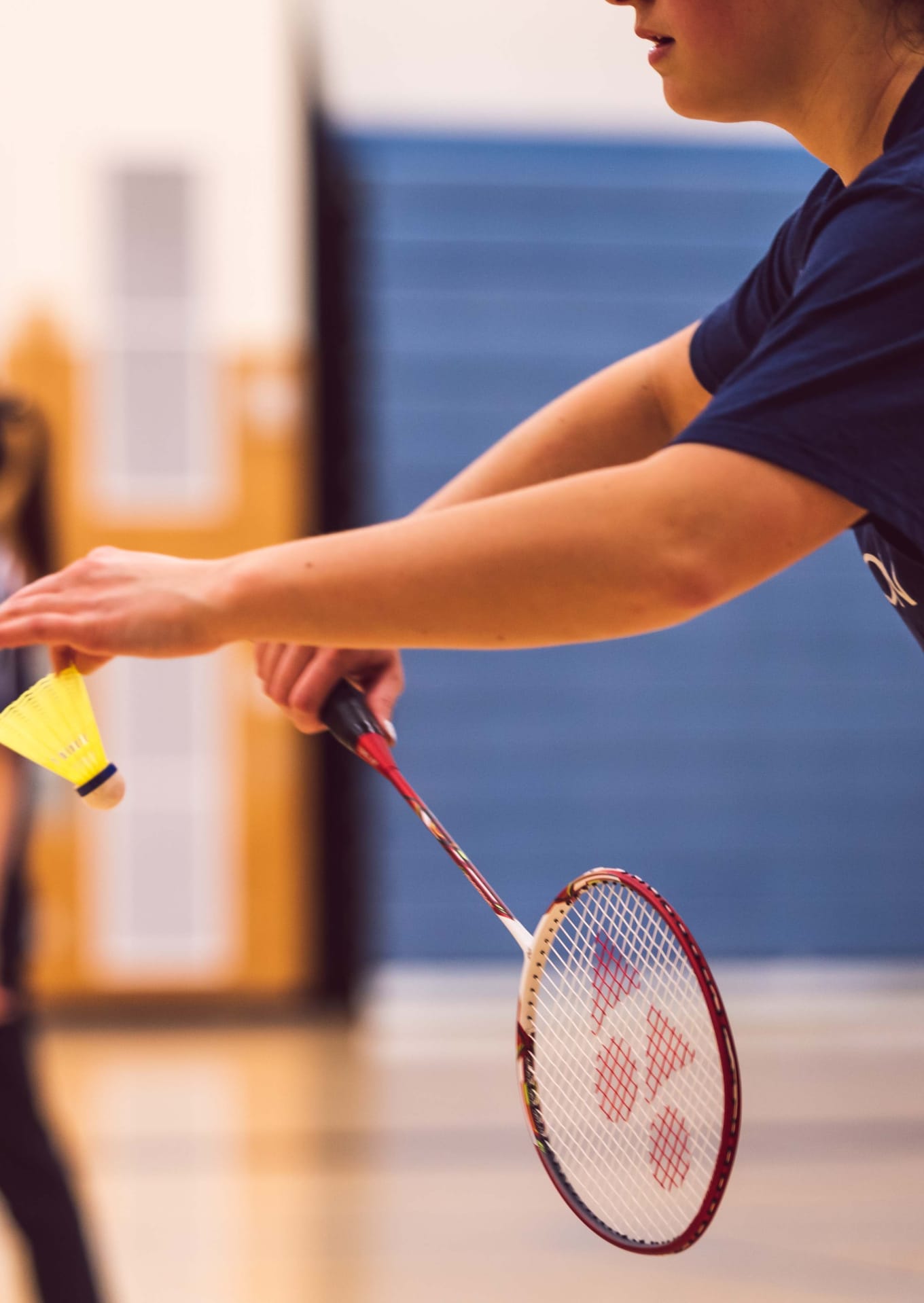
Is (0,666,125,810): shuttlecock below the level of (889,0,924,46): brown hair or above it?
below

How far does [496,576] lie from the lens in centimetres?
82

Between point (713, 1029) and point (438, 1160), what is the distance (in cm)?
270

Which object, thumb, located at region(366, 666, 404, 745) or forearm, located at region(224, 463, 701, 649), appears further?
thumb, located at region(366, 666, 404, 745)

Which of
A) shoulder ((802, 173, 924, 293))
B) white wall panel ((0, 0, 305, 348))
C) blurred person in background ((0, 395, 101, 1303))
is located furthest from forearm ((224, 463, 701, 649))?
white wall panel ((0, 0, 305, 348))

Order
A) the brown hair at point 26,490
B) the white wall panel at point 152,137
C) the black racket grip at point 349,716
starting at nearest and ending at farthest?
the black racket grip at point 349,716, the brown hair at point 26,490, the white wall panel at point 152,137

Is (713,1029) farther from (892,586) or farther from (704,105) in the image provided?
(704,105)

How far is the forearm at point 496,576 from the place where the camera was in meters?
0.81

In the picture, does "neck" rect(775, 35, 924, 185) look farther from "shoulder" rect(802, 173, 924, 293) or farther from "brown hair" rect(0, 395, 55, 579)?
"brown hair" rect(0, 395, 55, 579)

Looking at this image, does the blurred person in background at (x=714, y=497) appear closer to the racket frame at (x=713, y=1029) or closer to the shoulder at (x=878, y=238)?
the shoulder at (x=878, y=238)

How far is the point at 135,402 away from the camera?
16.3 feet

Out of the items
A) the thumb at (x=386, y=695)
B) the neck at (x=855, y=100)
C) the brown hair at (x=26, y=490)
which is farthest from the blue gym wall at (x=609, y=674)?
the neck at (x=855, y=100)

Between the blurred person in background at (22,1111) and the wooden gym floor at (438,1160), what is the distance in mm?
619

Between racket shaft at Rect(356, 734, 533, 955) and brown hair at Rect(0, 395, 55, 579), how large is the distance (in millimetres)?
1274

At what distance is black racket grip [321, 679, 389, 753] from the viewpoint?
1166 mm
